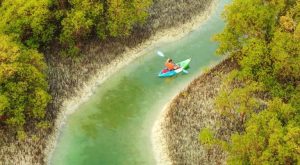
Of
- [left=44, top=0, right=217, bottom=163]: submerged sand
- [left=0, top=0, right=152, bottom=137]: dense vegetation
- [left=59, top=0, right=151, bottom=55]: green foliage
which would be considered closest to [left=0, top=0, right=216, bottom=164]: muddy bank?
[left=44, top=0, right=217, bottom=163]: submerged sand

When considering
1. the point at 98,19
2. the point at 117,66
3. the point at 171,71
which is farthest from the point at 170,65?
the point at 98,19

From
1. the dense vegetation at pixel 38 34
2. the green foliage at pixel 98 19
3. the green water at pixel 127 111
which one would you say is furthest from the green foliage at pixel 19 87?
the green foliage at pixel 98 19

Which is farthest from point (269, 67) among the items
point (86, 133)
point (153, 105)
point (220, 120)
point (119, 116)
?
point (86, 133)

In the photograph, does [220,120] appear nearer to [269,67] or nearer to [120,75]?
[269,67]

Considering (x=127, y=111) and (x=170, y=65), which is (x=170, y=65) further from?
(x=127, y=111)

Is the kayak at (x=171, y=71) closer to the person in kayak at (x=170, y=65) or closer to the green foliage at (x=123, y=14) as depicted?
the person in kayak at (x=170, y=65)

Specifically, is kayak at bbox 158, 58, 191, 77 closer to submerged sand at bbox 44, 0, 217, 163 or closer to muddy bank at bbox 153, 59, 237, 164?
muddy bank at bbox 153, 59, 237, 164
